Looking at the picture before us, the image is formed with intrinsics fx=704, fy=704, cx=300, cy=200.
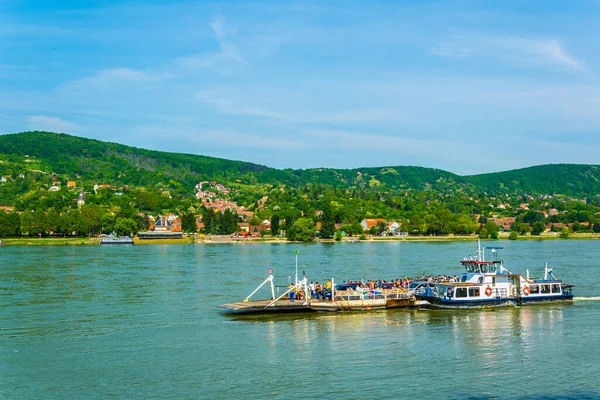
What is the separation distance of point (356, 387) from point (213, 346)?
962 centimetres

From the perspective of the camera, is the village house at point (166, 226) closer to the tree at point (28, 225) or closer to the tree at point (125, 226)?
the tree at point (125, 226)

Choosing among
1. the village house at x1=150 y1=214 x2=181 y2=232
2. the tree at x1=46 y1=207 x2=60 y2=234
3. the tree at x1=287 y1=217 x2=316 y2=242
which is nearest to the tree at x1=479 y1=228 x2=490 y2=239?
the tree at x1=287 y1=217 x2=316 y2=242

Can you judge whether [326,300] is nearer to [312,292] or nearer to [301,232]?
[312,292]

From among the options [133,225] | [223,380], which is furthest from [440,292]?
[133,225]

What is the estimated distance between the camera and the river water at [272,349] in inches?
1128

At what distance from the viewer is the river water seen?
28.6m

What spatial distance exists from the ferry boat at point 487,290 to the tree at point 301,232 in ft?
336

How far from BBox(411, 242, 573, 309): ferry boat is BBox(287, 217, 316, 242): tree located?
336 ft

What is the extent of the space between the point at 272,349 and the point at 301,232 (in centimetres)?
11817

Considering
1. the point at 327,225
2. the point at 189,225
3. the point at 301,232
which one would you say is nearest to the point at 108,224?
the point at 189,225

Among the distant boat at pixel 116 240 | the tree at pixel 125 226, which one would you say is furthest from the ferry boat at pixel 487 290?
the tree at pixel 125 226

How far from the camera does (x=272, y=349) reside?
35.1 m

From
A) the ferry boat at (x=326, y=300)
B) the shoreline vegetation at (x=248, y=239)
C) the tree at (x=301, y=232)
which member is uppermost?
the tree at (x=301, y=232)

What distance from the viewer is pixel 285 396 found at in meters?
27.5
